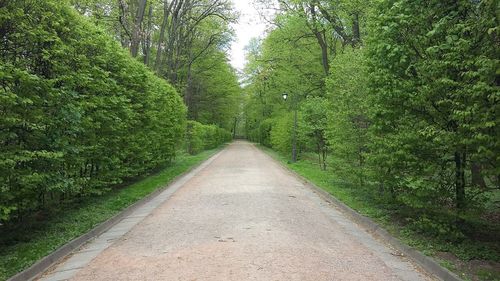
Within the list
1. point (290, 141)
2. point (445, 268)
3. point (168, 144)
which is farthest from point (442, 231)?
point (290, 141)

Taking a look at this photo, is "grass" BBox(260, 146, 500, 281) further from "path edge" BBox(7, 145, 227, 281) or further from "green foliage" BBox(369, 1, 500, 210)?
"path edge" BBox(7, 145, 227, 281)

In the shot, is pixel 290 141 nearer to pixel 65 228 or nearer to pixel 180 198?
pixel 180 198

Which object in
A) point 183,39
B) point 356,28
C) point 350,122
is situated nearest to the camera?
point 350,122

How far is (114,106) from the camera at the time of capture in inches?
404

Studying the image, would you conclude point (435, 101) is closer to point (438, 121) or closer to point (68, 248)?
point (438, 121)

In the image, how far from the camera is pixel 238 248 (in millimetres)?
6164

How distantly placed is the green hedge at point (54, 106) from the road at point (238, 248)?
1472 millimetres

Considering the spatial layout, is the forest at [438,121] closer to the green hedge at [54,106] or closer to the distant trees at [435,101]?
the distant trees at [435,101]

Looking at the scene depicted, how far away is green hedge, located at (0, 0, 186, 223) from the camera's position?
5789mm

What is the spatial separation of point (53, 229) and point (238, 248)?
3590 mm

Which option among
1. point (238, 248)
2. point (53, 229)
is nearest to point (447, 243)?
point (238, 248)

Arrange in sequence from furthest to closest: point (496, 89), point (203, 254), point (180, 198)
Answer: point (180, 198) < point (203, 254) < point (496, 89)

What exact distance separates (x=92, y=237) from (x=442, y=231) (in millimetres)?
6163

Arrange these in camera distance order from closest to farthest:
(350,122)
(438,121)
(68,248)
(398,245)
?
(68,248) → (438,121) → (398,245) → (350,122)
